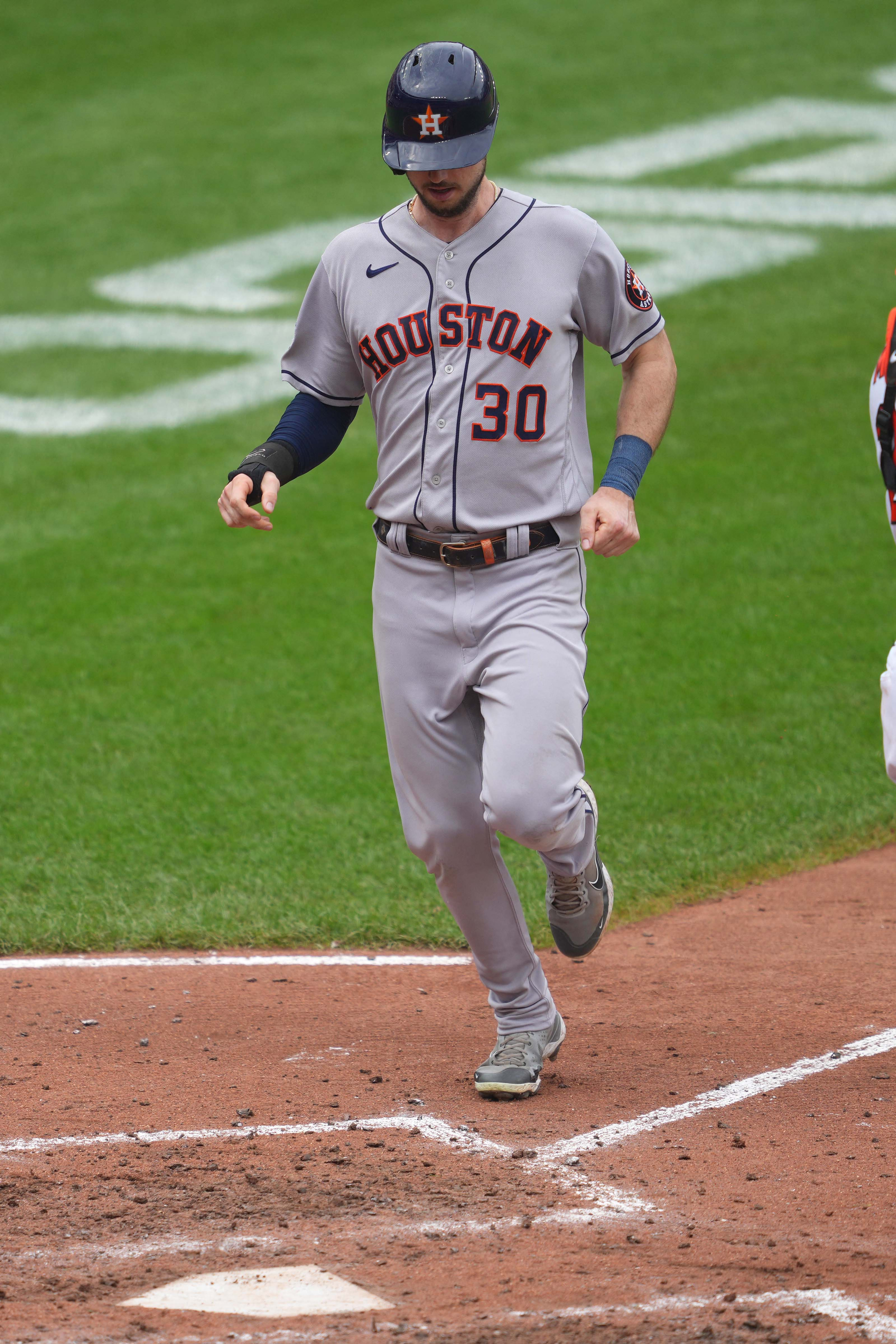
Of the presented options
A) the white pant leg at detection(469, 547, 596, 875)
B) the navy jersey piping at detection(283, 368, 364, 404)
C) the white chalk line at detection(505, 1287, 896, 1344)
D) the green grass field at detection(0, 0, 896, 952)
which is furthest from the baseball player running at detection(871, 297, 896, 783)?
the green grass field at detection(0, 0, 896, 952)

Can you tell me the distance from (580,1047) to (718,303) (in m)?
10.3

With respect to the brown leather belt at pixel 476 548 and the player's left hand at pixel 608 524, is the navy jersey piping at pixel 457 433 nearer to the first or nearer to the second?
the brown leather belt at pixel 476 548

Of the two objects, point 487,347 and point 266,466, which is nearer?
point 487,347

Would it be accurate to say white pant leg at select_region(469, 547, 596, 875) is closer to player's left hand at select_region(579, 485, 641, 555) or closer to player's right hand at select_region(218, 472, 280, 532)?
player's left hand at select_region(579, 485, 641, 555)

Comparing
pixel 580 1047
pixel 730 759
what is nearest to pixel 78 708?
pixel 730 759

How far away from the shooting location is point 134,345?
45.3ft

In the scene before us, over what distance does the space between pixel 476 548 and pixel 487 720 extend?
41cm

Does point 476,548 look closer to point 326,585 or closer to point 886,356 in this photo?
point 886,356

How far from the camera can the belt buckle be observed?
418 centimetres

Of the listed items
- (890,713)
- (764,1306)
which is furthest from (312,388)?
(764,1306)

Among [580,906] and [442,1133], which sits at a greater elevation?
[580,906]

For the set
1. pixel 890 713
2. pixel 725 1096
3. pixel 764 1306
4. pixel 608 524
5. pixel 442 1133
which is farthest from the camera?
pixel 725 1096

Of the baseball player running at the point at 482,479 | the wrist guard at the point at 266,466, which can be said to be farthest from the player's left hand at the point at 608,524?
the wrist guard at the point at 266,466

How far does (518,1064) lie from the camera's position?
441 cm
